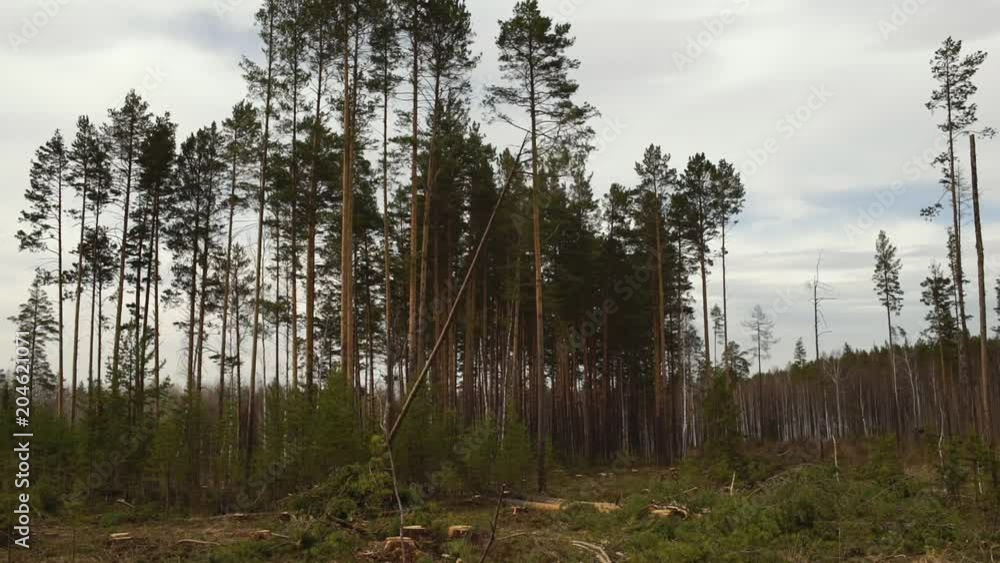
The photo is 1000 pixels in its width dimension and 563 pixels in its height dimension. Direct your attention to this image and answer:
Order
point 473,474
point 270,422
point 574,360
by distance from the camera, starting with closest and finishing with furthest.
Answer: point 270,422 → point 473,474 → point 574,360

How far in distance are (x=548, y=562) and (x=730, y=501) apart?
4.19 m

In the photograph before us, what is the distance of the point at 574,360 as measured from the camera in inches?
1580

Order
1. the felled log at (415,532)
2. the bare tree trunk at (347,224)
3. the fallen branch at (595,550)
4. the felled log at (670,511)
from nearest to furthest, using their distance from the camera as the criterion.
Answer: the fallen branch at (595,550), the felled log at (415,532), the felled log at (670,511), the bare tree trunk at (347,224)

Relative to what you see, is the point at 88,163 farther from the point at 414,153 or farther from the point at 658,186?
the point at 658,186

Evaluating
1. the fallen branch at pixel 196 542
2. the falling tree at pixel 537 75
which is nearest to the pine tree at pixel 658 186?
the falling tree at pixel 537 75

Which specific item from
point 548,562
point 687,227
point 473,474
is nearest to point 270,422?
point 473,474

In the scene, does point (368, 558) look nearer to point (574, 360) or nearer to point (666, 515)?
point (666, 515)

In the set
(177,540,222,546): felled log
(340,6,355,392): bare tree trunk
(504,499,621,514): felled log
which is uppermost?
(340,6,355,392): bare tree trunk

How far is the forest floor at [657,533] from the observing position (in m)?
9.48

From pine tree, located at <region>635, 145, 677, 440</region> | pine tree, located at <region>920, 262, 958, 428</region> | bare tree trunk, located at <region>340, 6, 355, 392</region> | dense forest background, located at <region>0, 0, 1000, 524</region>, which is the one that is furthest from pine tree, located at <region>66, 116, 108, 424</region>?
pine tree, located at <region>920, 262, 958, 428</region>

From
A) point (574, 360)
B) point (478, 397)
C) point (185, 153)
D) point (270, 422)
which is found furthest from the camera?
point (574, 360)

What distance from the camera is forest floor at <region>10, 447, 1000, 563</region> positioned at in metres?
9.48

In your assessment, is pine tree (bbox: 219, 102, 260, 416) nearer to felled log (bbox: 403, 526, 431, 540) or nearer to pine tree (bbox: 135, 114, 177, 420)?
pine tree (bbox: 135, 114, 177, 420)

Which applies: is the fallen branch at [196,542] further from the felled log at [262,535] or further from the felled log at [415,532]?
the felled log at [415,532]
